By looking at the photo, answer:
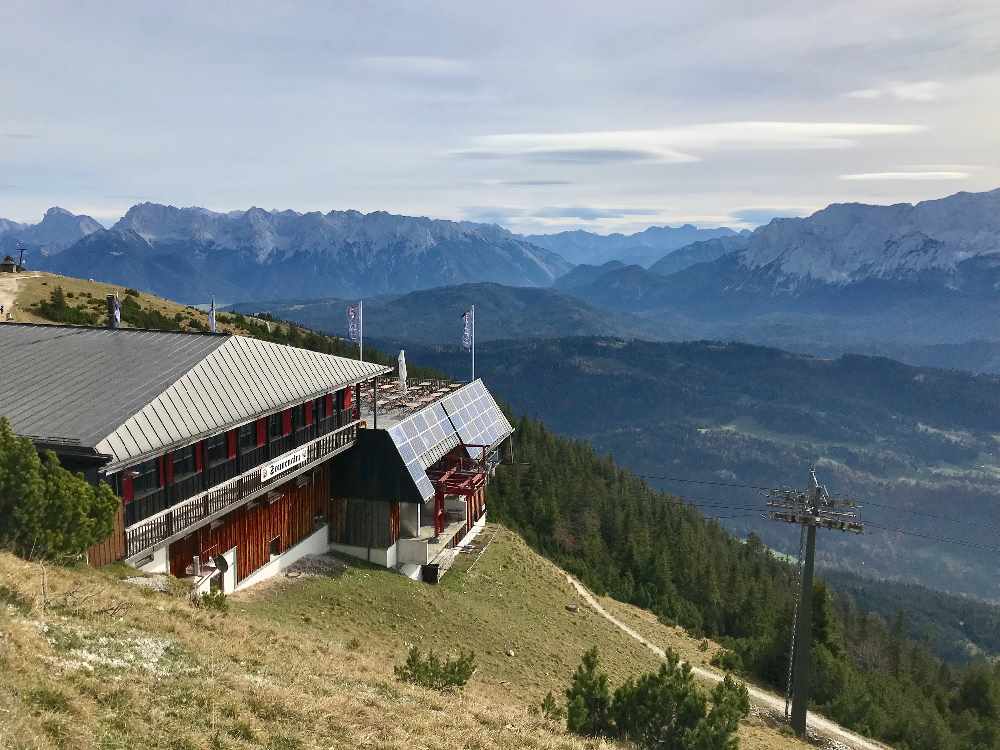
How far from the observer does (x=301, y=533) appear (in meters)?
42.6

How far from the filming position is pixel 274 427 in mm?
37969

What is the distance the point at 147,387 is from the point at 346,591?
15098mm

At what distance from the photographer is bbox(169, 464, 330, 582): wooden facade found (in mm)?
33281

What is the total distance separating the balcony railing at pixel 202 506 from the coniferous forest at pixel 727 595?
105 ft

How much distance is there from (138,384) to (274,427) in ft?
28.8

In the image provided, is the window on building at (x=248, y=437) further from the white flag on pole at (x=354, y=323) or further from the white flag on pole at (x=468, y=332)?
the white flag on pole at (x=468, y=332)

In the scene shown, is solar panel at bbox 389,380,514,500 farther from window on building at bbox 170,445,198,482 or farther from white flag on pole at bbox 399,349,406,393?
window on building at bbox 170,445,198,482

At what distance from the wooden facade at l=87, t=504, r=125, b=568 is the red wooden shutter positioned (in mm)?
485

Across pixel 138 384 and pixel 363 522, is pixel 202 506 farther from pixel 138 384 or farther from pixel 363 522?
pixel 363 522

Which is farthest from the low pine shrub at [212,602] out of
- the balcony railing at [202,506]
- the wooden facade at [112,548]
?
the wooden facade at [112,548]

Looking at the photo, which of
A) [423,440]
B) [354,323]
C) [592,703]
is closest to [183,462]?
[592,703]

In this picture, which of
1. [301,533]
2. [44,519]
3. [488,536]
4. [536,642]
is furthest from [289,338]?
[44,519]

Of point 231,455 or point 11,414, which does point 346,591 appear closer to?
point 231,455

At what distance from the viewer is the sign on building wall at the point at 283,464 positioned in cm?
3622
